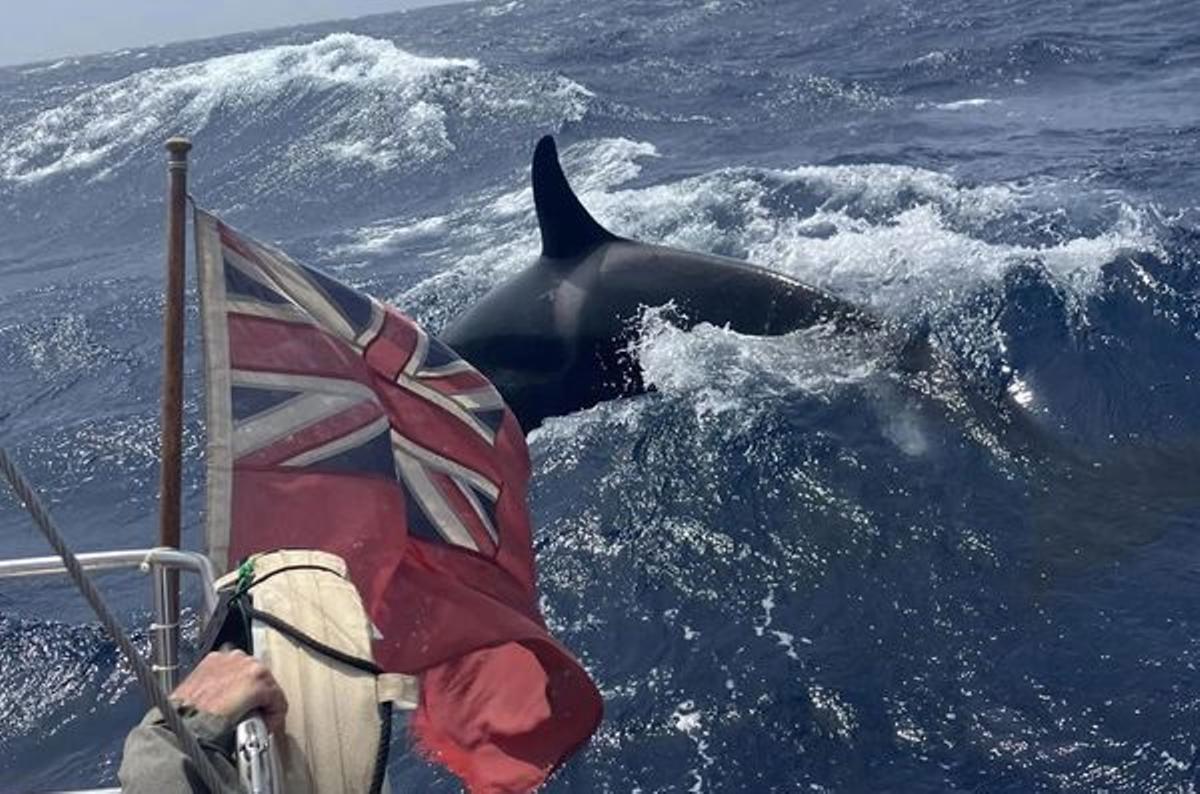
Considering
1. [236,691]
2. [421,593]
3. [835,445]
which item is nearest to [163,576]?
[236,691]

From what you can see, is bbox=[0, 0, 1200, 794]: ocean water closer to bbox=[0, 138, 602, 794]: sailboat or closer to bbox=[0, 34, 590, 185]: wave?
bbox=[0, 138, 602, 794]: sailboat

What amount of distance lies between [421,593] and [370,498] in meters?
0.41

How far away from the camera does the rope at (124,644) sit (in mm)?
3006

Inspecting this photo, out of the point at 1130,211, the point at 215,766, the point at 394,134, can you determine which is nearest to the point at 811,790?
the point at 215,766

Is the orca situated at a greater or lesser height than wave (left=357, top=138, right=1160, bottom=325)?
greater

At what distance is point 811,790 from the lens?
6.18 meters

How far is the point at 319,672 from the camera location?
348 centimetres

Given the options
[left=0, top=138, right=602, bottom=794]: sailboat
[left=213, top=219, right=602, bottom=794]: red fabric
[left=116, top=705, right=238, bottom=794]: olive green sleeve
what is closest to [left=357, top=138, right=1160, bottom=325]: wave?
[left=0, top=138, right=602, bottom=794]: sailboat

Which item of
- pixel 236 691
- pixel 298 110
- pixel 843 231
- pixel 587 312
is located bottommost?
pixel 298 110

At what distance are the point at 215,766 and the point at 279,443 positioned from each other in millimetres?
2071

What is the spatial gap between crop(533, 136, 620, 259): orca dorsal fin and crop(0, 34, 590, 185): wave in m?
14.6

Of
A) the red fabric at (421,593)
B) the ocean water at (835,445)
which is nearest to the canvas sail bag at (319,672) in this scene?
the red fabric at (421,593)

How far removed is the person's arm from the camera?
3.01 meters

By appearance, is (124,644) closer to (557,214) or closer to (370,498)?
(370,498)
